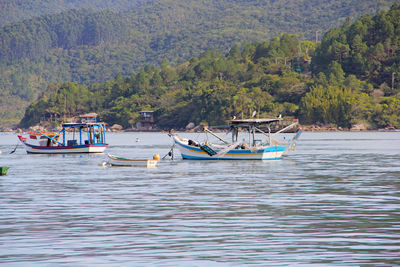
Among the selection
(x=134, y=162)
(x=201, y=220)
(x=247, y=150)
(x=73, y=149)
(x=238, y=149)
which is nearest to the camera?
(x=201, y=220)

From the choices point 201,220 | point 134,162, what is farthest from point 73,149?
point 201,220

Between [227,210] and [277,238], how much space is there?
7583mm

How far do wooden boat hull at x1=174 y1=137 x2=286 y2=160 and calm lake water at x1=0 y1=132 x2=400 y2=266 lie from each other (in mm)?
16649

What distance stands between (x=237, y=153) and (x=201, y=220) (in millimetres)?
41401

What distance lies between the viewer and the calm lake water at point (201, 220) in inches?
810

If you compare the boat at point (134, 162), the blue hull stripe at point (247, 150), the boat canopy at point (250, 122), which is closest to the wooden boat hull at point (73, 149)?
the blue hull stripe at point (247, 150)

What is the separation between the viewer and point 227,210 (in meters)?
30.8

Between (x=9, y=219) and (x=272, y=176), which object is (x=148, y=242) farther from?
(x=272, y=176)

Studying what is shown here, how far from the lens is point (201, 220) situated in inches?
1093

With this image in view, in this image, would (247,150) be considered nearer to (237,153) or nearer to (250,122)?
(237,153)

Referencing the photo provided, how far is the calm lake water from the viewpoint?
20.6 metres

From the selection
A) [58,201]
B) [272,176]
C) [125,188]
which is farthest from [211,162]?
[58,201]

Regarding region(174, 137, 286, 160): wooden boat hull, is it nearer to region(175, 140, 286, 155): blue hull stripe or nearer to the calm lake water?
region(175, 140, 286, 155): blue hull stripe

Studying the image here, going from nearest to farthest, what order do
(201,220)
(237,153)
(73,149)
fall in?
(201,220) < (237,153) < (73,149)
